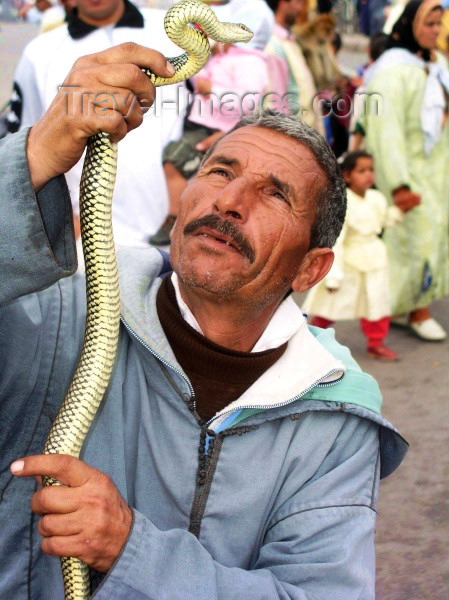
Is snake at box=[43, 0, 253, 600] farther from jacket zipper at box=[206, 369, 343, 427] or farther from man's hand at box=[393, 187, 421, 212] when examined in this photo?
man's hand at box=[393, 187, 421, 212]

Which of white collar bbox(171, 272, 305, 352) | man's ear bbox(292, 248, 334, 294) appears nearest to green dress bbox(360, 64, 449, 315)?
man's ear bbox(292, 248, 334, 294)

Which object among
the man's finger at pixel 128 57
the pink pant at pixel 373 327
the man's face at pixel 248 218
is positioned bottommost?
the pink pant at pixel 373 327

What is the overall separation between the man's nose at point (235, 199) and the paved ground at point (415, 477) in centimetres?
217

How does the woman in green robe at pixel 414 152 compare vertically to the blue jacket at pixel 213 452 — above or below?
below

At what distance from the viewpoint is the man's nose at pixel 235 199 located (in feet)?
7.32

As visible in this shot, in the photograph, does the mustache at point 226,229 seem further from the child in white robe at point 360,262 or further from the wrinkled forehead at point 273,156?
the child in white robe at point 360,262

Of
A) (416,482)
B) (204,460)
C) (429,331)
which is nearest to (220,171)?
(204,460)

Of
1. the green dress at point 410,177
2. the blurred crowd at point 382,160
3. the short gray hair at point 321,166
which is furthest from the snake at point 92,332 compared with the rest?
the green dress at point 410,177

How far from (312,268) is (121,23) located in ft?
8.60

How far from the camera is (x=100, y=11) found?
4.71 meters

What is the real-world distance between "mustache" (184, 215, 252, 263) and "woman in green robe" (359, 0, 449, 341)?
4.39 m

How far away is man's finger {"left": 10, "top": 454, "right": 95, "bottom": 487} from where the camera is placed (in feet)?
5.96

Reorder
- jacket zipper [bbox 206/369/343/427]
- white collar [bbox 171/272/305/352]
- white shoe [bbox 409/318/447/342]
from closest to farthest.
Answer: jacket zipper [bbox 206/369/343/427] < white collar [bbox 171/272/305/352] < white shoe [bbox 409/318/447/342]

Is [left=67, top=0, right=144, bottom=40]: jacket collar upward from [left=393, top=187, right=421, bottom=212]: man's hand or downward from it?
upward
